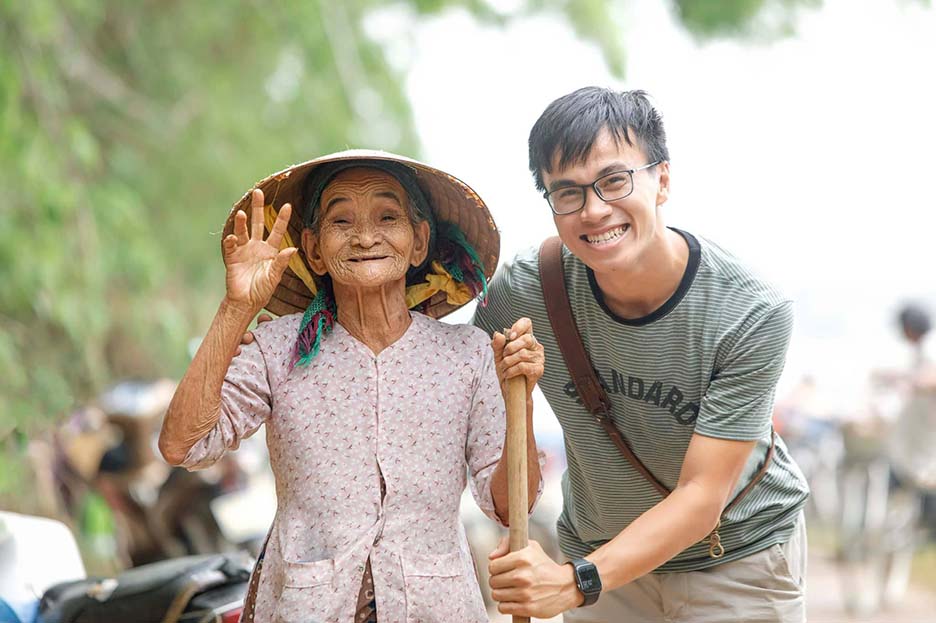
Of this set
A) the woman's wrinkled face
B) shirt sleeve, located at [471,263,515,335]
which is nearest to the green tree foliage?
shirt sleeve, located at [471,263,515,335]

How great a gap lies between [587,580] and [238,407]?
29.8 inches

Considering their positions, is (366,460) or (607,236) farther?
(607,236)

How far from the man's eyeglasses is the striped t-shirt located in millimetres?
297

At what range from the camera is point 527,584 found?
219 cm

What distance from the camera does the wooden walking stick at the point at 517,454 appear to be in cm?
215

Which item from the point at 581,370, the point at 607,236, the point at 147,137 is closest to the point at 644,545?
the point at 581,370

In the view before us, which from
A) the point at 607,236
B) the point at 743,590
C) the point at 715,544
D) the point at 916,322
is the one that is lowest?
the point at 916,322

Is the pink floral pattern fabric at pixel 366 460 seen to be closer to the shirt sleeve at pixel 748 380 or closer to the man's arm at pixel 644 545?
the man's arm at pixel 644 545

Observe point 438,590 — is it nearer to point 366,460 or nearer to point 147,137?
point 366,460

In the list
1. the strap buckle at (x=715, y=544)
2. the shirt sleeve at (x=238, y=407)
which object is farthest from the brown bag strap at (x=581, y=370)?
the shirt sleeve at (x=238, y=407)

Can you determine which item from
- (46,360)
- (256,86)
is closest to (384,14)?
(256,86)

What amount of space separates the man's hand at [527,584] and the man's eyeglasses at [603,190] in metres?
0.72

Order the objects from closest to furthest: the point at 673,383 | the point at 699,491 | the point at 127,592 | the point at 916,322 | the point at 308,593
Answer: the point at 308,593 < the point at 699,491 < the point at 673,383 < the point at 127,592 < the point at 916,322

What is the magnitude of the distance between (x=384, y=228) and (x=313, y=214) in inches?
7.0
